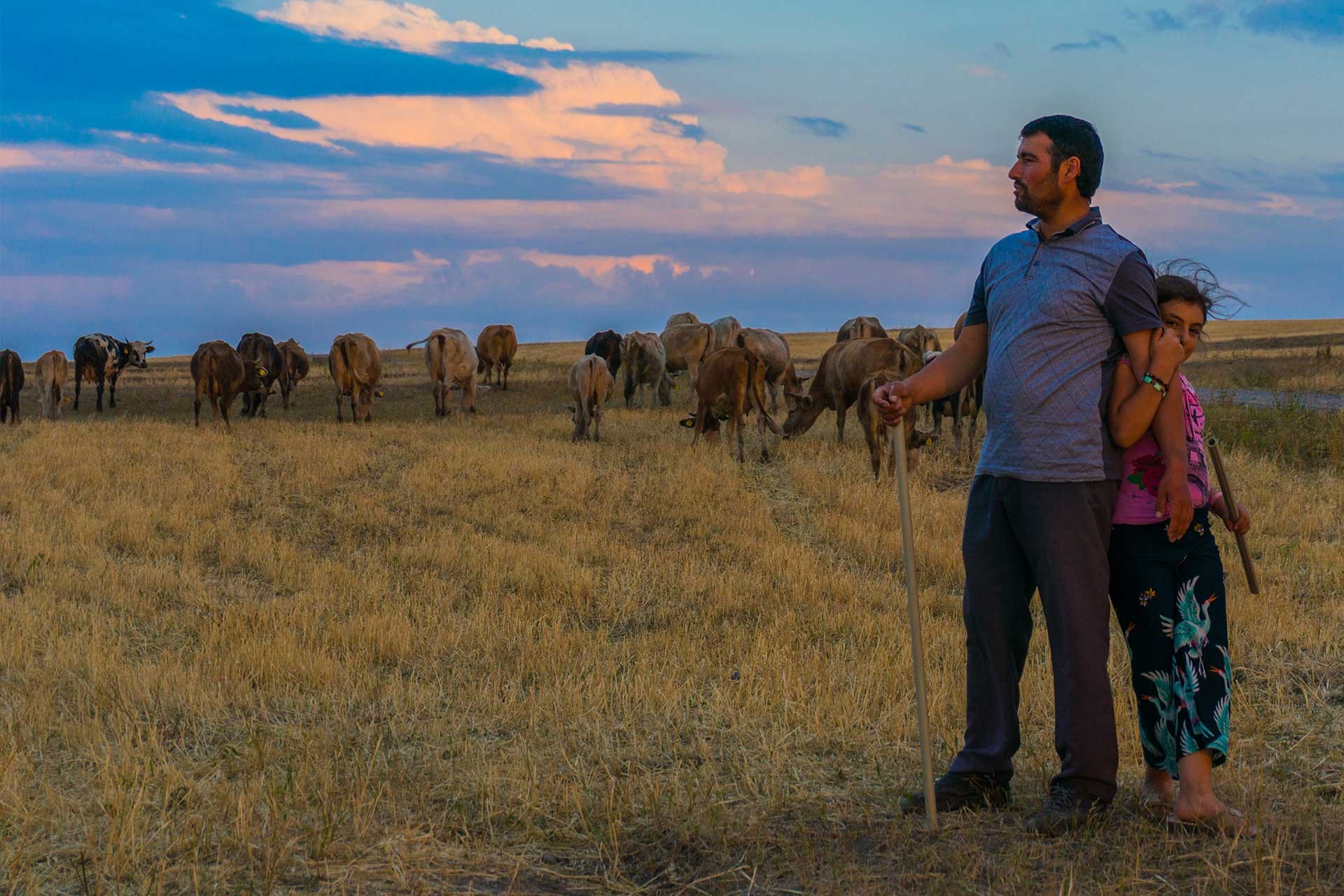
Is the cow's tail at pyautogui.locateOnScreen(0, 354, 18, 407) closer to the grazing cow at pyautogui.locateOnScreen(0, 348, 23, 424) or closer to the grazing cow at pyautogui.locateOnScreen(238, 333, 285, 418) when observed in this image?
the grazing cow at pyautogui.locateOnScreen(0, 348, 23, 424)

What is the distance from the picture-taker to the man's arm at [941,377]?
15.5 ft

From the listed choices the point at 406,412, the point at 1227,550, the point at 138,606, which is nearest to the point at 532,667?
the point at 138,606

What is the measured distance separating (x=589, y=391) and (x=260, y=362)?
399 inches

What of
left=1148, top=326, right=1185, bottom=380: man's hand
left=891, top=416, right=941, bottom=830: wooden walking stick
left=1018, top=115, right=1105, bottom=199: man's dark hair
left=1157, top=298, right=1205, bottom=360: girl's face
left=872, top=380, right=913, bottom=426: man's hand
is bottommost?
left=891, top=416, right=941, bottom=830: wooden walking stick

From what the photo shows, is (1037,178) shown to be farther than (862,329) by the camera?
No

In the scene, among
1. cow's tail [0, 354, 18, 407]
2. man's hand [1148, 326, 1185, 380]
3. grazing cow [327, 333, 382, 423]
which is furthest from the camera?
cow's tail [0, 354, 18, 407]

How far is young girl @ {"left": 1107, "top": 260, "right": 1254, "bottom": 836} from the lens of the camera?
4434 millimetres

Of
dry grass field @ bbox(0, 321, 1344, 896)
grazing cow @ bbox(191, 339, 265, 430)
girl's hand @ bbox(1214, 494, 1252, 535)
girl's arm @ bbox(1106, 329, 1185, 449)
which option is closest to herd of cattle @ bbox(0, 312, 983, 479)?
grazing cow @ bbox(191, 339, 265, 430)

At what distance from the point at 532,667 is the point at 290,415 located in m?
19.8

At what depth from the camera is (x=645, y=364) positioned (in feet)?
90.9

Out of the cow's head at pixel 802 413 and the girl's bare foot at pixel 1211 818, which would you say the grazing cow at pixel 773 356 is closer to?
the cow's head at pixel 802 413

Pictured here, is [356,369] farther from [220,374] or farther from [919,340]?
[919,340]

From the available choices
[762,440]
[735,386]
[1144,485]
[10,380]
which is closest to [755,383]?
[735,386]

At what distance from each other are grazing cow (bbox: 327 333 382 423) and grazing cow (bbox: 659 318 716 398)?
22.2 feet
